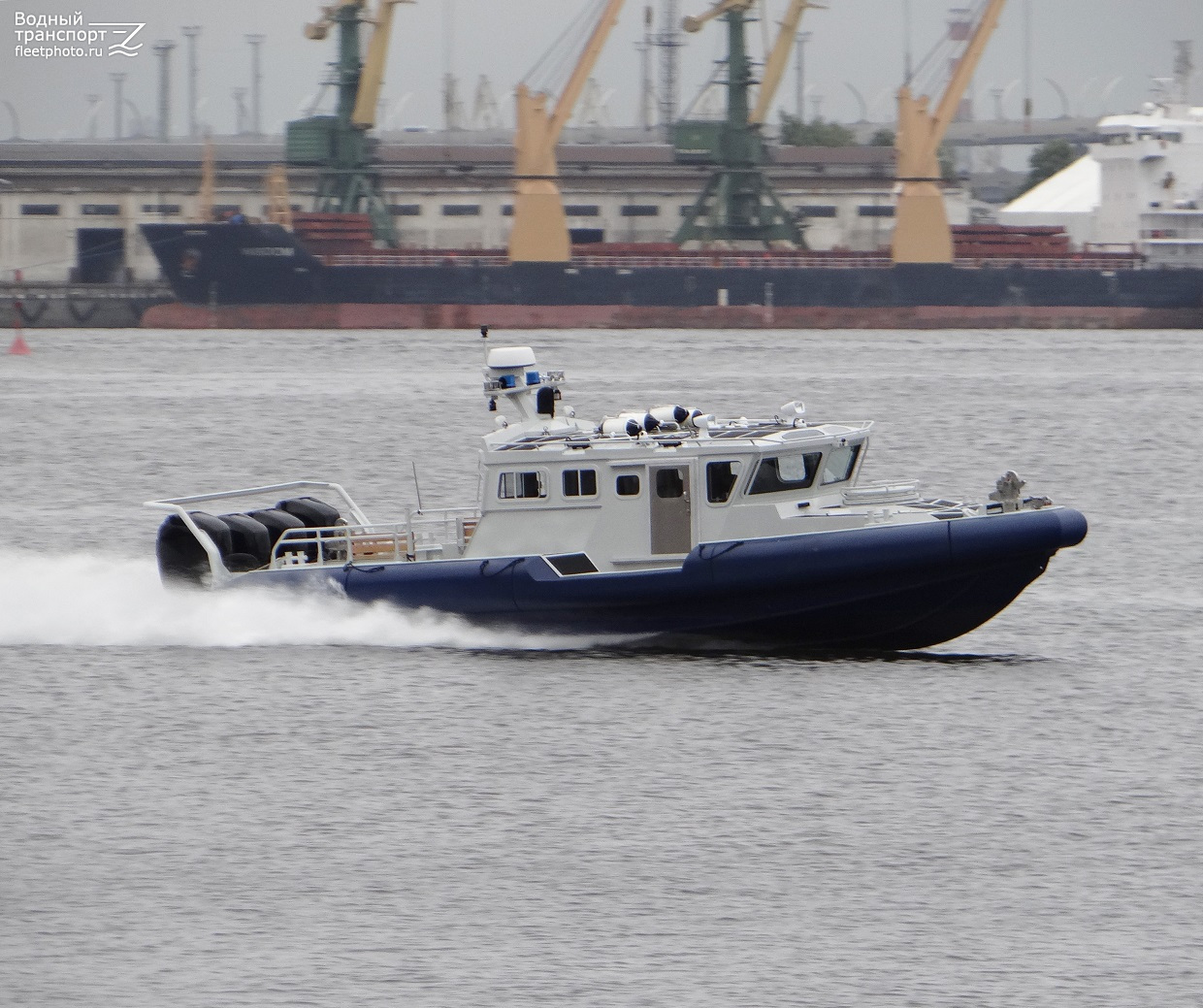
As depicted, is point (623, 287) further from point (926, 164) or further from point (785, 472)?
point (785, 472)

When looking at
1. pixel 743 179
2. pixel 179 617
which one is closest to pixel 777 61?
pixel 743 179

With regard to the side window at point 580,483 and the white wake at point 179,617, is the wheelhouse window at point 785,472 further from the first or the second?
the white wake at point 179,617

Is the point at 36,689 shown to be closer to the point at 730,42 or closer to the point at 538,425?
the point at 538,425

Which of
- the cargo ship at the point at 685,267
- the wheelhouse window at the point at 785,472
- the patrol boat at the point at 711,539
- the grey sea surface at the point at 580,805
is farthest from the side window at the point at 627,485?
the cargo ship at the point at 685,267

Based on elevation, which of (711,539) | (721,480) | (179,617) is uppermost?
(721,480)

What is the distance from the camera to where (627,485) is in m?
19.3

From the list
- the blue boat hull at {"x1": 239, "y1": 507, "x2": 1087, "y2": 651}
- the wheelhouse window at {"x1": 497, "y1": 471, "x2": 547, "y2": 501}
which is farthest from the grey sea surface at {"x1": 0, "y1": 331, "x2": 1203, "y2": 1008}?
the wheelhouse window at {"x1": 497, "y1": 471, "x2": 547, "y2": 501}

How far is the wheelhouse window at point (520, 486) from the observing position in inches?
768

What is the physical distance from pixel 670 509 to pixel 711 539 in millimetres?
523

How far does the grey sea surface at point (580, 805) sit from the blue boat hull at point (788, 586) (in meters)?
0.49

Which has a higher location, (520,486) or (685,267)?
(685,267)

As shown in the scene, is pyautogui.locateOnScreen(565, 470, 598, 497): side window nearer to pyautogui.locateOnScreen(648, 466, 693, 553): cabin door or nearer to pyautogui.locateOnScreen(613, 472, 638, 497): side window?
pyautogui.locateOnScreen(613, 472, 638, 497): side window

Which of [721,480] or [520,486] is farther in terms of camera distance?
[520,486]

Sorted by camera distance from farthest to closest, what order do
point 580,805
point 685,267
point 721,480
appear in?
point 685,267
point 721,480
point 580,805
